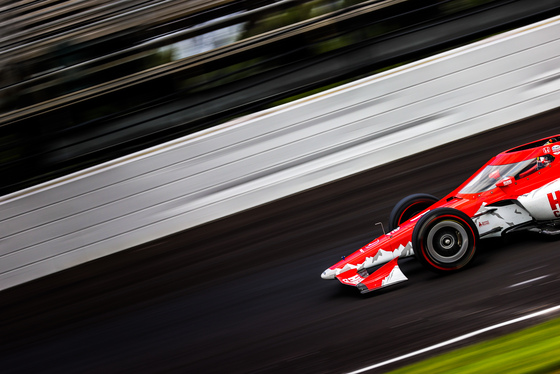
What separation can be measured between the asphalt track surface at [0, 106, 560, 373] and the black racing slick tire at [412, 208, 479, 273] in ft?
0.48

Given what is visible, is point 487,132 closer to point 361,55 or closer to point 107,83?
point 361,55

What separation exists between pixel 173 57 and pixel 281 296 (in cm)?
546

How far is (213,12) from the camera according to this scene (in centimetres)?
1020

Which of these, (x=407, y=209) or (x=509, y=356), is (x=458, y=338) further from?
(x=407, y=209)

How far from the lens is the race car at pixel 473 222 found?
4.91 m

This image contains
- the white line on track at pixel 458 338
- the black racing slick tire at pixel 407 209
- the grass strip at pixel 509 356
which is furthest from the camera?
the black racing slick tire at pixel 407 209

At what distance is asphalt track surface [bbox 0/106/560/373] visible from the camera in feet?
14.9

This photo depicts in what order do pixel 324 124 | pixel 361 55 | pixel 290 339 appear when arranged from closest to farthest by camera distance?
pixel 290 339
pixel 324 124
pixel 361 55

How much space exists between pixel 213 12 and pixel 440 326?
731cm

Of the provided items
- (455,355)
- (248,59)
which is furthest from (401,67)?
(455,355)

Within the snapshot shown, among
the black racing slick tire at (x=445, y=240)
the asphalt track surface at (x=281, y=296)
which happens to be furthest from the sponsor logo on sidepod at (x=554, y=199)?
the black racing slick tire at (x=445, y=240)

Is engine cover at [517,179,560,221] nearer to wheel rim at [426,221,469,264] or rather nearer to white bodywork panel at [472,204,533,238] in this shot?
white bodywork panel at [472,204,533,238]

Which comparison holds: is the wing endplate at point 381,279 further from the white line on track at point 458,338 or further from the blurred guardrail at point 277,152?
the blurred guardrail at point 277,152

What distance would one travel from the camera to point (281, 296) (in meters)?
5.84
